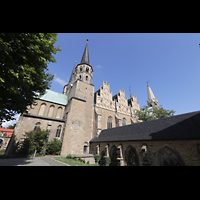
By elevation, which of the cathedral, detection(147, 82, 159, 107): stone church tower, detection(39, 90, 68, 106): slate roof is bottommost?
the cathedral

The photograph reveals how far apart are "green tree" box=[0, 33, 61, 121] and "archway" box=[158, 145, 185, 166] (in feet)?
42.5

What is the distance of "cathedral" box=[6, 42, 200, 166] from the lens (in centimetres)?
990

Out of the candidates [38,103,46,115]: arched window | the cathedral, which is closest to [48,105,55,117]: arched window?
the cathedral

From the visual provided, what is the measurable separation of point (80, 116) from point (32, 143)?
29.5ft

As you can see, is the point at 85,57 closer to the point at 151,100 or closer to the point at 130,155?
the point at 130,155

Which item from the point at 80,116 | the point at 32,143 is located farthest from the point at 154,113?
the point at 32,143

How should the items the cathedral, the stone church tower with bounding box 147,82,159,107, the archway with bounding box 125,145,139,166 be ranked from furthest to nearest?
1. the stone church tower with bounding box 147,82,159,107
2. the archway with bounding box 125,145,139,166
3. the cathedral

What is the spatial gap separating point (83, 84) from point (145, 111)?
17.0 m

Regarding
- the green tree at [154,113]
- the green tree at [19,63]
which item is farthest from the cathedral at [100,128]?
A: the green tree at [154,113]

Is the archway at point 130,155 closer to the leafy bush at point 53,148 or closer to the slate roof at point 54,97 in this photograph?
the leafy bush at point 53,148

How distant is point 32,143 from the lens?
14.1m

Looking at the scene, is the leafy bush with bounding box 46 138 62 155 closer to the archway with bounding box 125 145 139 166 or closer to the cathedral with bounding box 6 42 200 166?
the cathedral with bounding box 6 42 200 166

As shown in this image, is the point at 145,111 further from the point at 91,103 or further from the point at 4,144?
the point at 4,144
